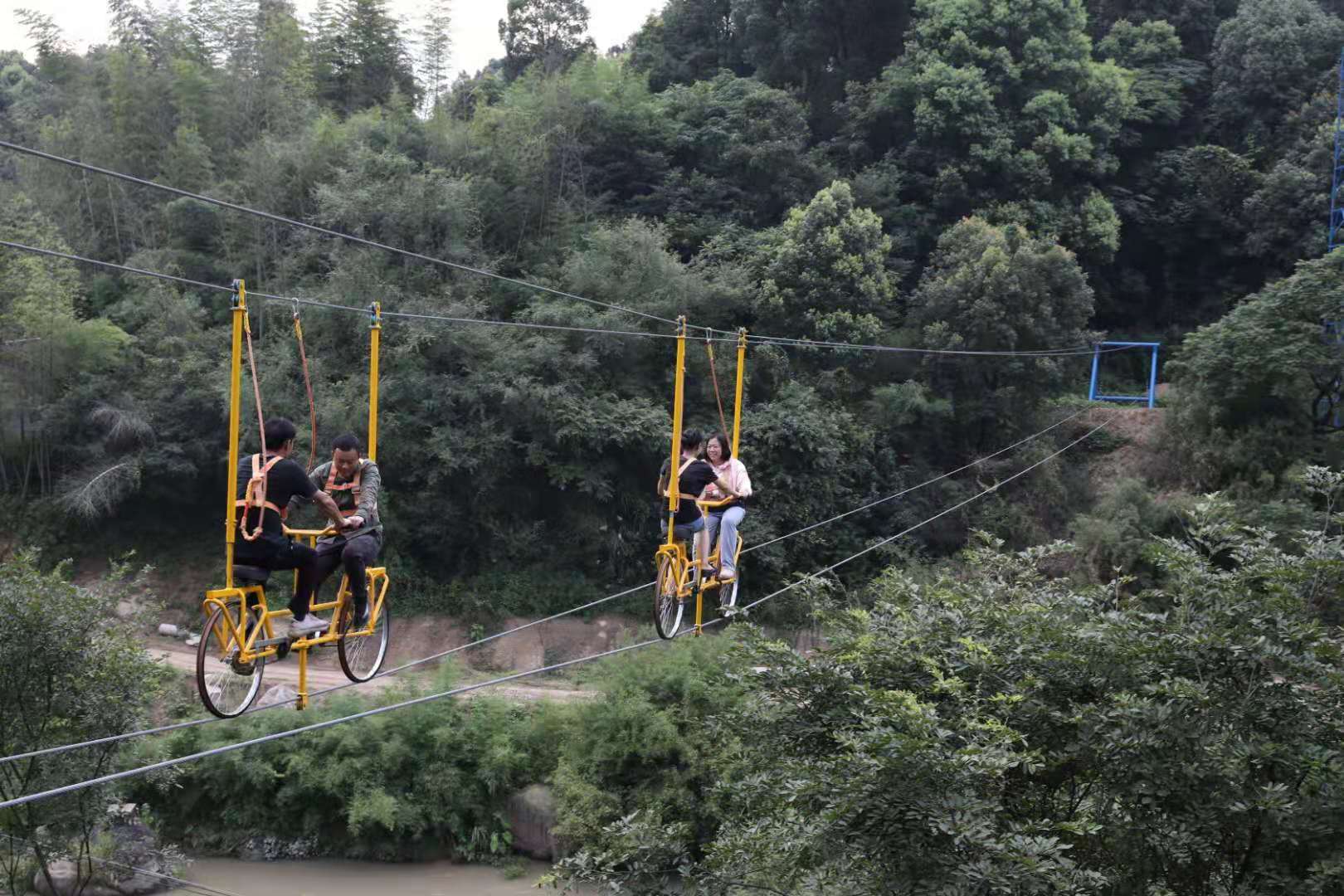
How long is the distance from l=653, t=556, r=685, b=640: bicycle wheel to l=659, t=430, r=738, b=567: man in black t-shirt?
31 centimetres

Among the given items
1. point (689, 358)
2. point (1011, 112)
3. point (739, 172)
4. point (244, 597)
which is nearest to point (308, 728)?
point (244, 597)

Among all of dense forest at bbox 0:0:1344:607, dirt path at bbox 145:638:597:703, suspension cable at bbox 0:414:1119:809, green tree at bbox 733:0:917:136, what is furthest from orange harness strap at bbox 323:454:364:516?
green tree at bbox 733:0:917:136

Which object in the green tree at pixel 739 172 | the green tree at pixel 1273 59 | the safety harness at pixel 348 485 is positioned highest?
the green tree at pixel 1273 59

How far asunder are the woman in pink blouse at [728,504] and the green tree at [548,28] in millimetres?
22568

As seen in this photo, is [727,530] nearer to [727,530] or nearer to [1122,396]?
[727,530]

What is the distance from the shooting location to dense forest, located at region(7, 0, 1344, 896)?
1071 centimetres

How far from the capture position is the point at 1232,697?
7.79 meters

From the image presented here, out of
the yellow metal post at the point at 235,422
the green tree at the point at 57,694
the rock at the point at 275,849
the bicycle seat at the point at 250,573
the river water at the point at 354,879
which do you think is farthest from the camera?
the rock at the point at 275,849

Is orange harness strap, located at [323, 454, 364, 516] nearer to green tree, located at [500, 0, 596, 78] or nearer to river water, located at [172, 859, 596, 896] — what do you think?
river water, located at [172, 859, 596, 896]

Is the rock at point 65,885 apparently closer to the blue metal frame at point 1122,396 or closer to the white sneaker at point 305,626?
the white sneaker at point 305,626

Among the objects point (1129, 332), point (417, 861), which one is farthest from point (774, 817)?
point (1129, 332)

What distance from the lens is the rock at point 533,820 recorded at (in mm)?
16844

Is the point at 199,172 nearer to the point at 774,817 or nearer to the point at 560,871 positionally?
the point at 560,871

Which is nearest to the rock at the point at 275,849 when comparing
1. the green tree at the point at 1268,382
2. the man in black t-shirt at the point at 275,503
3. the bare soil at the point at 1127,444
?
the man in black t-shirt at the point at 275,503
